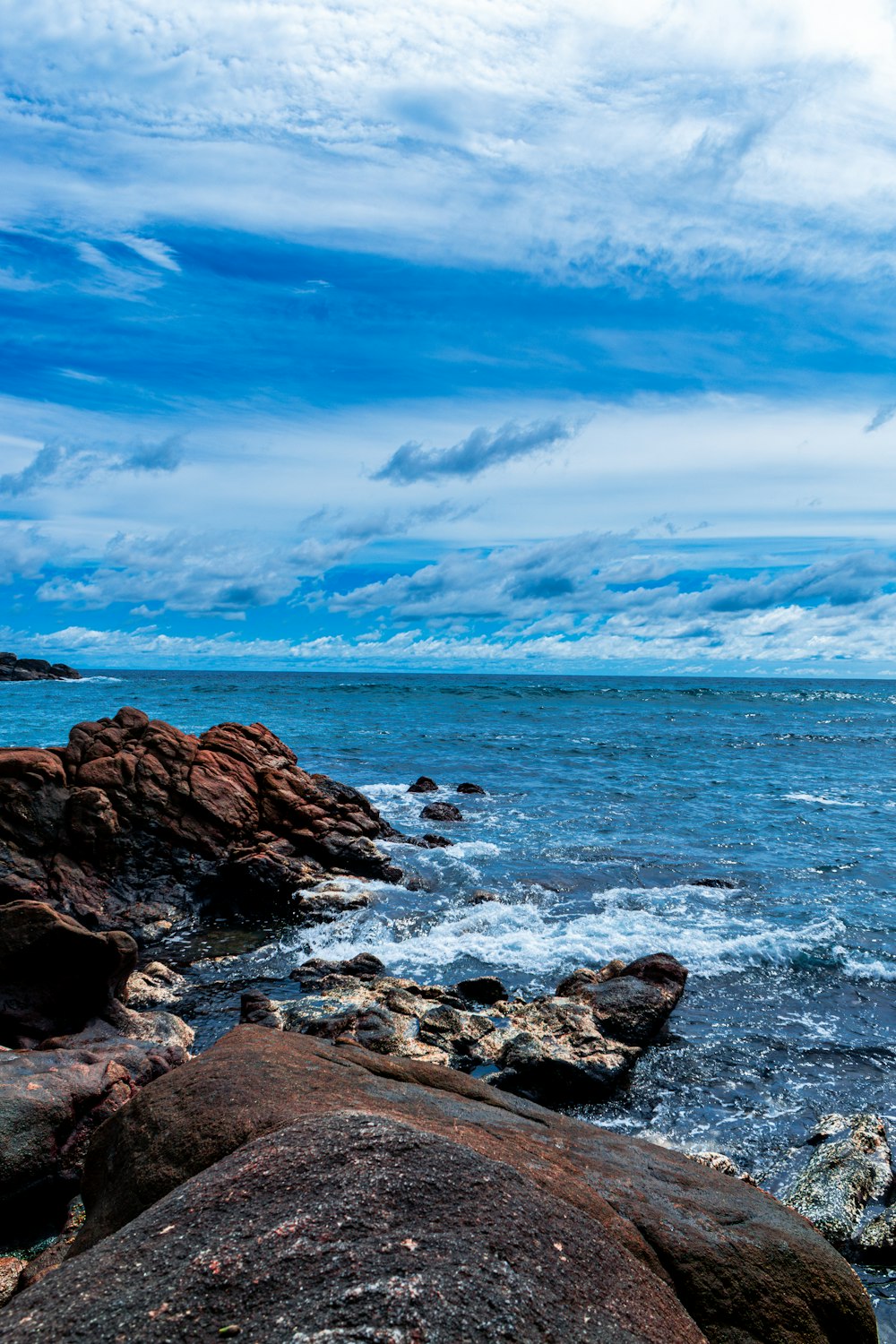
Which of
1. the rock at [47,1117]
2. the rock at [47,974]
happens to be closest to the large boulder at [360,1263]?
the rock at [47,1117]

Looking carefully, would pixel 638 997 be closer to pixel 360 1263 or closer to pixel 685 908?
pixel 685 908

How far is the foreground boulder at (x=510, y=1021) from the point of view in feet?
37.8

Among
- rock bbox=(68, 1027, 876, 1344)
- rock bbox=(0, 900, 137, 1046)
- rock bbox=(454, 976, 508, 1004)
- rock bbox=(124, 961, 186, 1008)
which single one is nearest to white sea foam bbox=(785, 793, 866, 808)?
rock bbox=(454, 976, 508, 1004)

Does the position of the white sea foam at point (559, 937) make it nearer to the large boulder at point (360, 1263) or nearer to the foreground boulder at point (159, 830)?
the foreground boulder at point (159, 830)

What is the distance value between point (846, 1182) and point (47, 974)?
10538 millimetres

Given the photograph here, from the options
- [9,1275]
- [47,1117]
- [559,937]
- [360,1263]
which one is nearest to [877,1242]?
[360,1263]

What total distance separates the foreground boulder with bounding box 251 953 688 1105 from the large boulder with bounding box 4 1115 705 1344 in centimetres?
666

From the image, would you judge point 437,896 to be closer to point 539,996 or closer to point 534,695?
point 539,996

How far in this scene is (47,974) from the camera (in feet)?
38.7

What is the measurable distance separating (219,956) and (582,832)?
14.4 meters

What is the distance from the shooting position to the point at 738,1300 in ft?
16.1

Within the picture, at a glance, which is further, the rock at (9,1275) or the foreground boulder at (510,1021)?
the foreground boulder at (510,1021)

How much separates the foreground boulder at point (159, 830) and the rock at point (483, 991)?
5609mm

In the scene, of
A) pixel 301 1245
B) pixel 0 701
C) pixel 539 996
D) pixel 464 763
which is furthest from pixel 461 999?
pixel 0 701
